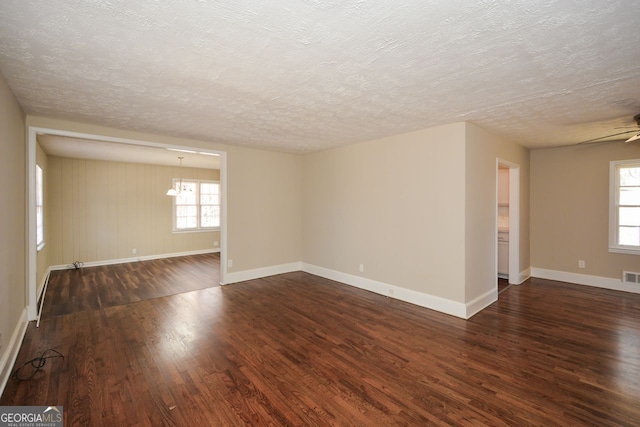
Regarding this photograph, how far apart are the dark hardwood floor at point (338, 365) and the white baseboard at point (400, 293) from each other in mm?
134

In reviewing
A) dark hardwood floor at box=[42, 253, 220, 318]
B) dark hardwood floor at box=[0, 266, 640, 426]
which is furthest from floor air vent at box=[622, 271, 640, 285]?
dark hardwood floor at box=[42, 253, 220, 318]

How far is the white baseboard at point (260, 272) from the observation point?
5238mm

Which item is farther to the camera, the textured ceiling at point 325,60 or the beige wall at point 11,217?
the beige wall at point 11,217

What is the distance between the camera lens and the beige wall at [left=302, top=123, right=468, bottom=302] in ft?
12.3

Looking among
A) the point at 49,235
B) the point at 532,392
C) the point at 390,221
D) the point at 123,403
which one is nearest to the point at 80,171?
the point at 49,235

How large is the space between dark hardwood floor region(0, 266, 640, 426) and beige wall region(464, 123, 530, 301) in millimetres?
483

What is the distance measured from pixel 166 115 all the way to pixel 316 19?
259cm

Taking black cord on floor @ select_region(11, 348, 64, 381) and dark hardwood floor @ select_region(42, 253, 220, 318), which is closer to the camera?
black cord on floor @ select_region(11, 348, 64, 381)

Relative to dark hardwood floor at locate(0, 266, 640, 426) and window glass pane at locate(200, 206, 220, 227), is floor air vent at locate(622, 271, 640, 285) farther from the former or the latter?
window glass pane at locate(200, 206, 220, 227)

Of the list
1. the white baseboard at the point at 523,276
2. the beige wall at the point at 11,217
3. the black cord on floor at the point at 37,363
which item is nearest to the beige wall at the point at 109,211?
the beige wall at the point at 11,217

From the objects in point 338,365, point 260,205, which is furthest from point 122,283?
point 338,365

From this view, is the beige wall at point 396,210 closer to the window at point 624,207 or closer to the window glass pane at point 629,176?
the window at point 624,207

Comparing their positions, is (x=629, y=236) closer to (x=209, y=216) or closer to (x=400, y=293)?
(x=400, y=293)

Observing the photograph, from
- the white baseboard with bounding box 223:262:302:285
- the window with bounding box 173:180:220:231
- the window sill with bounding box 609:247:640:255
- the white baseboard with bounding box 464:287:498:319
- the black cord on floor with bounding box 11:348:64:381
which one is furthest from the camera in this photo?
the window with bounding box 173:180:220:231
